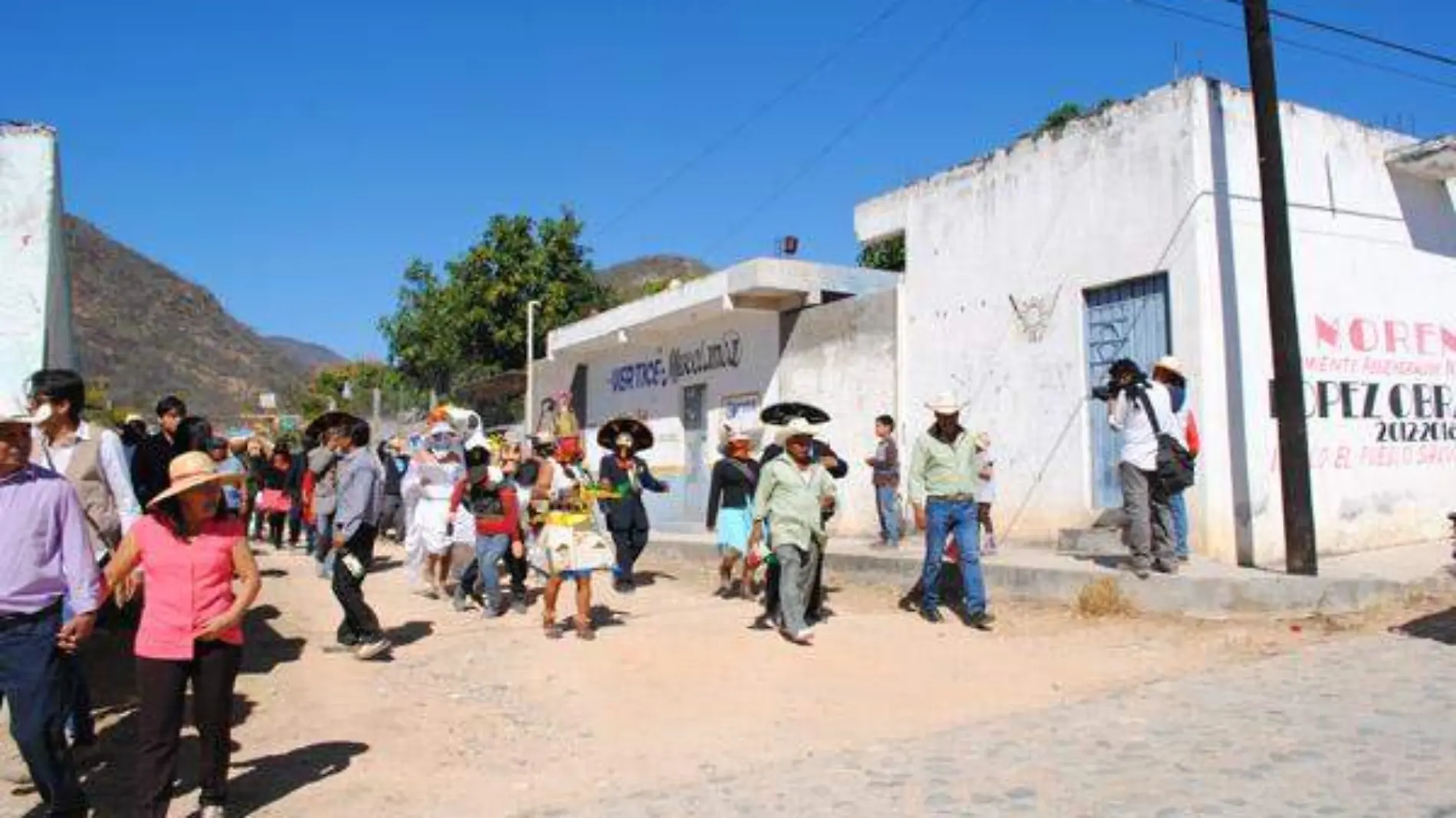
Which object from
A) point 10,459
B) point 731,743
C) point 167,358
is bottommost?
point 731,743

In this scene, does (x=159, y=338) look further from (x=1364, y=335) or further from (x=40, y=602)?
(x=40, y=602)

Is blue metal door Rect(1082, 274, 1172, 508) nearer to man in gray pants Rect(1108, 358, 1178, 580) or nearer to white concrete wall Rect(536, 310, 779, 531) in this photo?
man in gray pants Rect(1108, 358, 1178, 580)

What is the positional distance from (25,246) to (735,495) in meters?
6.34

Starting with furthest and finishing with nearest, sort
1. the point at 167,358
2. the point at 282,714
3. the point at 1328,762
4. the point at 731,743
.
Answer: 1. the point at 167,358
2. the point at 282,714
3. the point at 731,743
4. the point at 1328,762

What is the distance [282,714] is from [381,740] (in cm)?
92

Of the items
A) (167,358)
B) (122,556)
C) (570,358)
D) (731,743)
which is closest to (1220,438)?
(731,743)

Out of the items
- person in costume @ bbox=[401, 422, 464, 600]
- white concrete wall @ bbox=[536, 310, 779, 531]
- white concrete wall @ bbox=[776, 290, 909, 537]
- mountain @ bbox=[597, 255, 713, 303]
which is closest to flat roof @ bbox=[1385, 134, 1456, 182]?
white concrete wall @ bbox=[776, 290, 909, 537]

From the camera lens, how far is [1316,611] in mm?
8742

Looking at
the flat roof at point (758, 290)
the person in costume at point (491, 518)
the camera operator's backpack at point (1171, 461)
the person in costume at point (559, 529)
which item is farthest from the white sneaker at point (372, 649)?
the flat roof at point (758, 290)

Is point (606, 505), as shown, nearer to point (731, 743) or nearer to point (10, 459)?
point (731, 743)

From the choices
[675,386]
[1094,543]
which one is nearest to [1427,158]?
[1094,543]

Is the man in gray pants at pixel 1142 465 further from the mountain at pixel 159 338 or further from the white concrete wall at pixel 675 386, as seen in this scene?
the mountain at pixel 159 338

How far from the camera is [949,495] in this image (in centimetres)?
882

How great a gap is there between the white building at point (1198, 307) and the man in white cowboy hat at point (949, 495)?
120 inches
